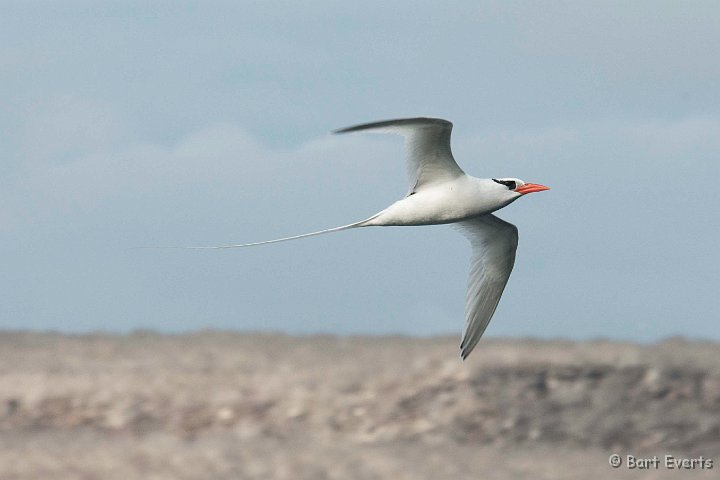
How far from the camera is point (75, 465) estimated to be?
15.2 meters

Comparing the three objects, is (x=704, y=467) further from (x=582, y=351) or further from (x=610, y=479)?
(x=582, y=351)

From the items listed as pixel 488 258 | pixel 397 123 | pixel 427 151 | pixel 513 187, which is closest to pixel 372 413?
pixel 488 258

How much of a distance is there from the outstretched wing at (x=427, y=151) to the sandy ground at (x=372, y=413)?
4225 mm

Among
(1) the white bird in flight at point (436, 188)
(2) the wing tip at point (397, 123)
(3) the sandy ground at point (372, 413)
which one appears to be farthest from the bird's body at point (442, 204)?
(3) the sandy ground at point (372, 413)

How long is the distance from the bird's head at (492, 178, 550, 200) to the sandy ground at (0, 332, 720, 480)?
3920mm

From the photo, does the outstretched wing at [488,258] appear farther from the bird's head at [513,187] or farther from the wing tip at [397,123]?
the wing tip at [397,123]

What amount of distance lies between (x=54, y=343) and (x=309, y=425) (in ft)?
25.7

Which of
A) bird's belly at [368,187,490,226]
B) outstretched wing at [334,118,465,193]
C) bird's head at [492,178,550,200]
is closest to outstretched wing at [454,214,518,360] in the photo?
bird's head at [492,178,550,200]

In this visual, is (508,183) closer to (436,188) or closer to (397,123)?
(436,188)

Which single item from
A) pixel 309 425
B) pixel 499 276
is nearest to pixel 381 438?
pixel 309 425

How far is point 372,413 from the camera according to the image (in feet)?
57.8

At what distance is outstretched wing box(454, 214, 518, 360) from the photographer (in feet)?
48.4

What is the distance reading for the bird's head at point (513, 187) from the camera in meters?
13.1

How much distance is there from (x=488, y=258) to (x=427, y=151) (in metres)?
2.79
